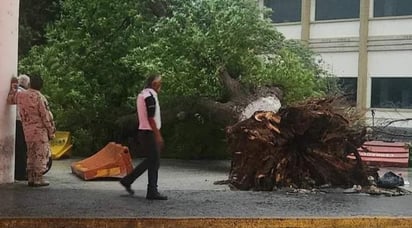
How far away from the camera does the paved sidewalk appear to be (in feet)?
23.3

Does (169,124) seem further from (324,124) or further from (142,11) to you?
(324,124)

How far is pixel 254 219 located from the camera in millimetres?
7211

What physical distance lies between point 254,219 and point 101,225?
164 centimetres

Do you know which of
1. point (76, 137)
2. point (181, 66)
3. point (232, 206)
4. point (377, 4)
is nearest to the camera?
point (232, 206)

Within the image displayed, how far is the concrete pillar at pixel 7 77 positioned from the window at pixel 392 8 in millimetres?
21424

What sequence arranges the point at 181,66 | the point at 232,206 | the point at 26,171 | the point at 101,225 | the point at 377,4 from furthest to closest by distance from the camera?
the point at 377,4 → the point at 181,66 → the point at 26,171 → the point at 232,206 → the point at 101,225

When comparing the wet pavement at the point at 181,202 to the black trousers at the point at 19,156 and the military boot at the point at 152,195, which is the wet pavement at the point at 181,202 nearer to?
the military boot at the point at 152,195

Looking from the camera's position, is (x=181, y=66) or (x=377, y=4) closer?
(x=181, y=66)

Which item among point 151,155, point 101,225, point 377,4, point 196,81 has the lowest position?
point 101,225

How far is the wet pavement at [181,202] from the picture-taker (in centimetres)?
752

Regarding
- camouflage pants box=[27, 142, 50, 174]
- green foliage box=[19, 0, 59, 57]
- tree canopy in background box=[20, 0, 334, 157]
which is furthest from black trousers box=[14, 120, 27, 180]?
green foliage box=[19, 0, 59, 57]

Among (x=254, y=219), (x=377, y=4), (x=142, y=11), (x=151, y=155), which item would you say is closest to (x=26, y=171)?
(x=151, y=155)

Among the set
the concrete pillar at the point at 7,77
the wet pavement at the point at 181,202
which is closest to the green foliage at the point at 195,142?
the wet pavement at the point at 181,202

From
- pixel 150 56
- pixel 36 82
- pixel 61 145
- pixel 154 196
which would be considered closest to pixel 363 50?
pixel 150 56
